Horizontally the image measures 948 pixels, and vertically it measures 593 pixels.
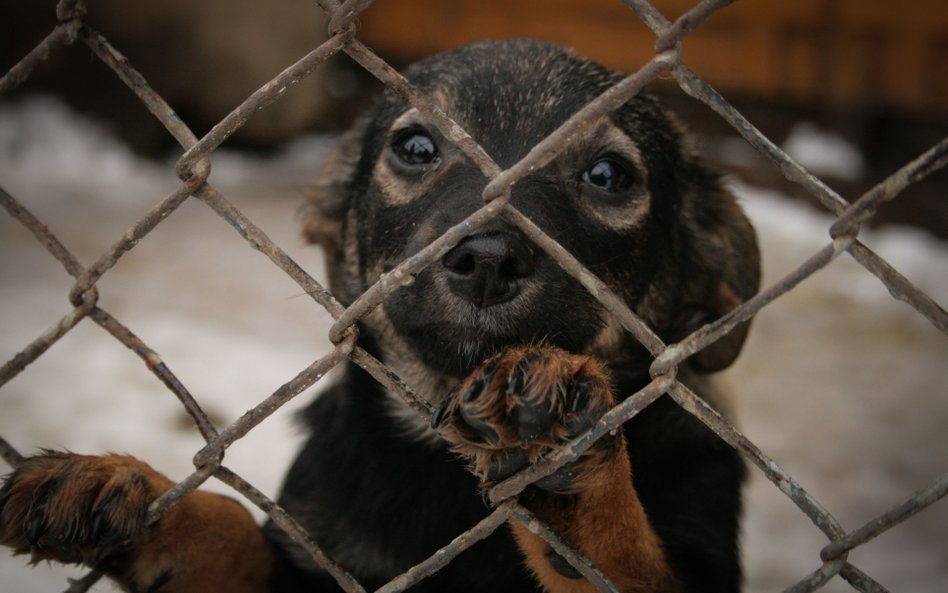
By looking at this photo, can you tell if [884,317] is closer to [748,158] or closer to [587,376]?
[748,158]

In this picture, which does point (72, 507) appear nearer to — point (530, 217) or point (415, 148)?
point (530, 217)

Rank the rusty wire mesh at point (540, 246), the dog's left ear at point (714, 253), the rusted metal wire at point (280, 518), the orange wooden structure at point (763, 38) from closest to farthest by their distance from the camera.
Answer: the rusty wire mesh at point (540, 246) → the rusted metal wire at point (280, 518) → the dog's left ear at point (714, 253) → the orange wooden structure at point (763, 38)

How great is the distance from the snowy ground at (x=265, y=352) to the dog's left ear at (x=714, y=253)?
1.44ft

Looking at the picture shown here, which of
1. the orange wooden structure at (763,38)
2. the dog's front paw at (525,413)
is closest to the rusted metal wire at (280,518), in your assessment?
the dog's front paw at (525,413)

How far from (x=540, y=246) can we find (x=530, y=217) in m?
0.66

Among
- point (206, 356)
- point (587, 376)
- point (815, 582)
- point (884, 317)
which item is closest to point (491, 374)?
point (587, 376)

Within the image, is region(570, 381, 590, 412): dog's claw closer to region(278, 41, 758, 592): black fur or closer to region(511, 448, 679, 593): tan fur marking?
region(511, 448, 679, 593): tan fur marking

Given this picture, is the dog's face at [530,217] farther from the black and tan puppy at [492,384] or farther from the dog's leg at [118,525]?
the dog's leg at [118,525]

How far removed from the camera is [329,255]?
346 centimetres

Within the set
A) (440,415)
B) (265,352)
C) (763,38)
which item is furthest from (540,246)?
(763,38)

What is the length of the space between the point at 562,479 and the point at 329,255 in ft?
6.18

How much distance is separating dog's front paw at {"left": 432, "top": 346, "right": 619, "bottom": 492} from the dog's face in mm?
391

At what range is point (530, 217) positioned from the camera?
7.70 feet

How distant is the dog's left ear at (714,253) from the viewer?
3.14m
